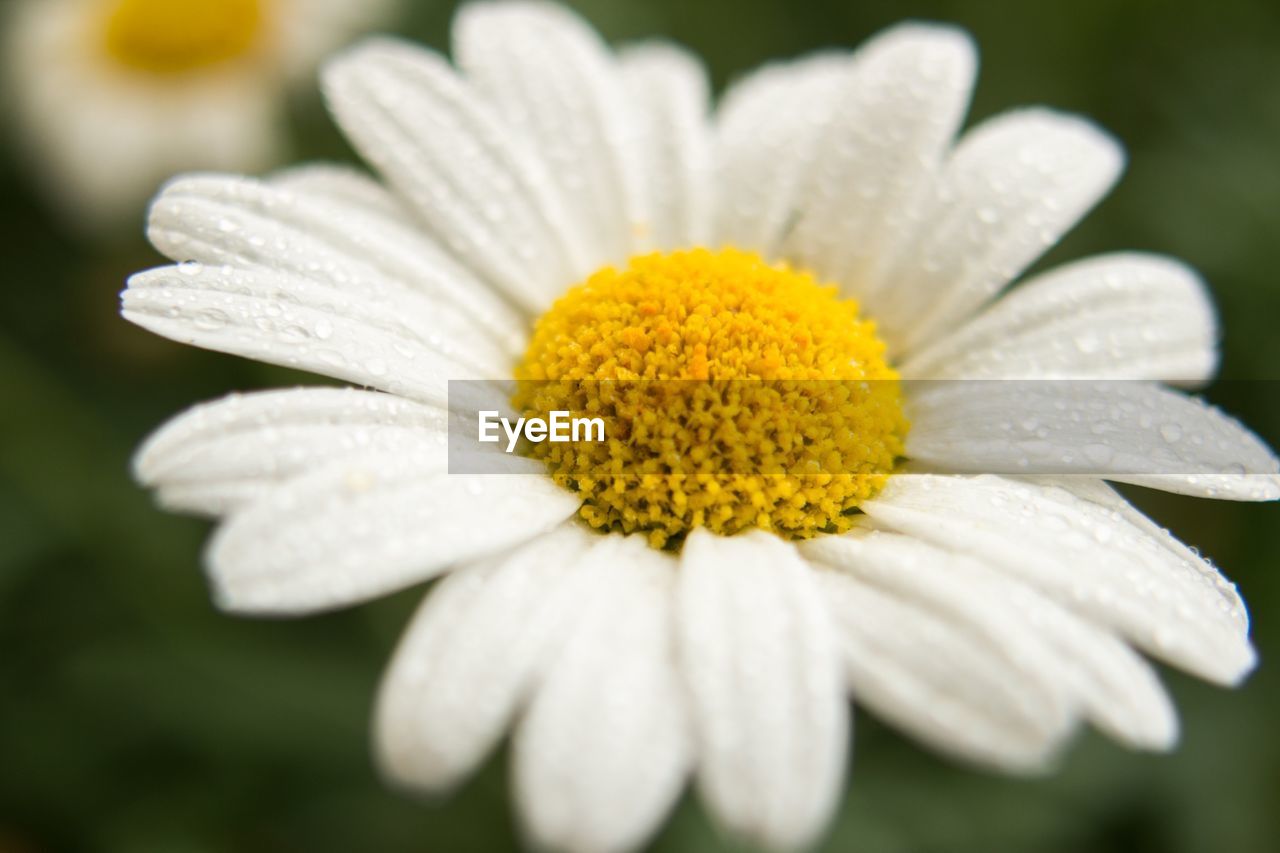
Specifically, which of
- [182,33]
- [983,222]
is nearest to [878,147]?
[983,222]

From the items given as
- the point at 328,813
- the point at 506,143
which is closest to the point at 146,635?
Result: the point at 328,813

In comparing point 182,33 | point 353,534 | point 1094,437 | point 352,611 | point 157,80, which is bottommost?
point 352,611

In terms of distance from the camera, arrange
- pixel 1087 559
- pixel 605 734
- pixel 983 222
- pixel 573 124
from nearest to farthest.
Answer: pixel 605 734 < pixel 1087 559 < pixel 983 222 < pixel 573 124

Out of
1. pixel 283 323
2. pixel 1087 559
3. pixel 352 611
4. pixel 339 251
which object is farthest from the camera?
pixel 352 611

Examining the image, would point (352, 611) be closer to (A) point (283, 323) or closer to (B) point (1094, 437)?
(A) point (283, 323)

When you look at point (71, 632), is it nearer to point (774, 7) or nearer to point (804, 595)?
point (804, 595)

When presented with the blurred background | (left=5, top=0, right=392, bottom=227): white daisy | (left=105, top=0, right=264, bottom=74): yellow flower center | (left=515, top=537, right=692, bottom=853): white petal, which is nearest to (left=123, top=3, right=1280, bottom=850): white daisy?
(left=515, top=537, right=692, bottom=853): white petal
